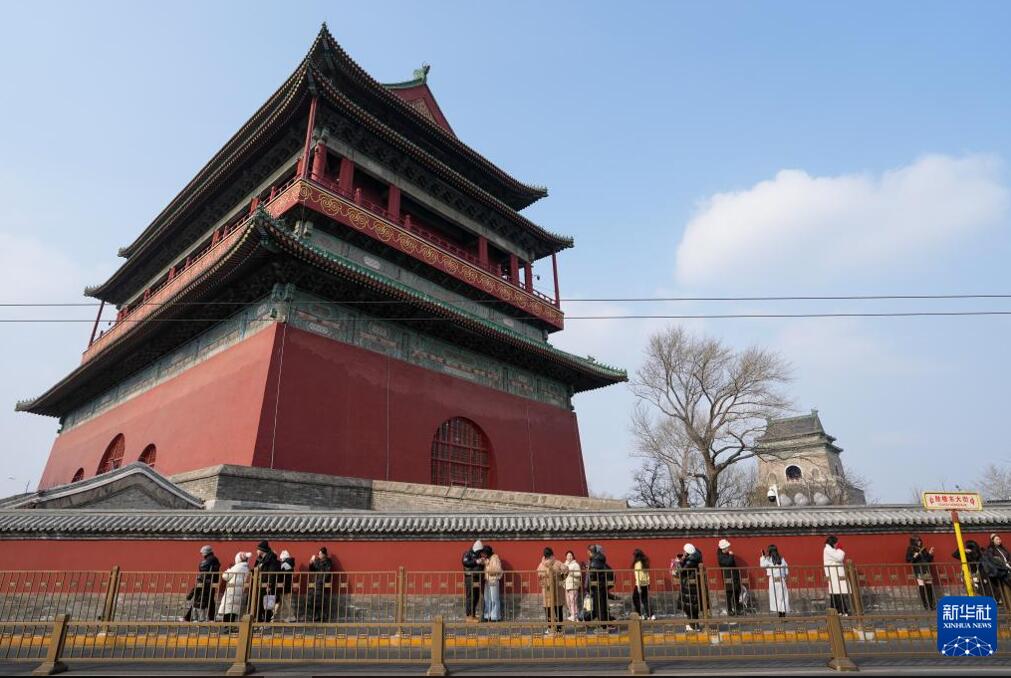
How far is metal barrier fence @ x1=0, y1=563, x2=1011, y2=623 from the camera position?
807cm

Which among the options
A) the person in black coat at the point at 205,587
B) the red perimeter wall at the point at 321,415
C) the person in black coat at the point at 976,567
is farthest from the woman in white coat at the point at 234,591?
the person in black coat at the point at 976,567

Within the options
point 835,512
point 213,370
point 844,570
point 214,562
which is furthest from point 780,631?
point 213,370

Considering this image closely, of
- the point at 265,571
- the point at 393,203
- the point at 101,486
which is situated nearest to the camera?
the point at 265,571

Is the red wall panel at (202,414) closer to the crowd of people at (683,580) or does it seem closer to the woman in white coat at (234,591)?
the woman in white coat at (234,591)

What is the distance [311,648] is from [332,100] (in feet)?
45.0

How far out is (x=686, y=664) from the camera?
20.4 ft

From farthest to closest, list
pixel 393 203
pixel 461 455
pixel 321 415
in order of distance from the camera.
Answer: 1. pixel 393 203
2. pixel 461 455
3. pixel 321 415

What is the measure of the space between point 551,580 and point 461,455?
946 cm

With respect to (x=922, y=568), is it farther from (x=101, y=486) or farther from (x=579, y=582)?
(x=101, y=486)

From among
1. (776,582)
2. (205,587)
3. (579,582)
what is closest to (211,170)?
(205,587)

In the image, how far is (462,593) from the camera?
9062 mm

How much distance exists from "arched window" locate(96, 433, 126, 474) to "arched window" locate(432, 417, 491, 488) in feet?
36.3

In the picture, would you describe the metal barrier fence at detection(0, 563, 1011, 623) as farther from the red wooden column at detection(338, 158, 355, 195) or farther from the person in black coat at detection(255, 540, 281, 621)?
the red wooden column at detection(338, 158, 355, 195)

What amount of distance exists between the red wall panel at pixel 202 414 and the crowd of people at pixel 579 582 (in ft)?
14.9
